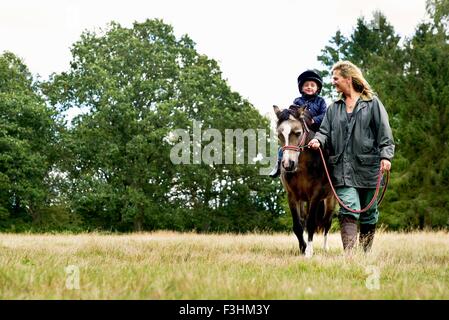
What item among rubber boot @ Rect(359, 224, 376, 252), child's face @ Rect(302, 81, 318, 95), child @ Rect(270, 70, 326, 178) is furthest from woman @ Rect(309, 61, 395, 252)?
child's face @ Rect(302, 81, 318, 95)

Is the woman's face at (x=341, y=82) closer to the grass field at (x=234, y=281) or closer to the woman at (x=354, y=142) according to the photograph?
the woman at (x=354, y=142)

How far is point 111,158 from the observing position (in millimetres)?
30891

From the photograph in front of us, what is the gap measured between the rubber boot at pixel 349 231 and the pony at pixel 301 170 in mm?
789

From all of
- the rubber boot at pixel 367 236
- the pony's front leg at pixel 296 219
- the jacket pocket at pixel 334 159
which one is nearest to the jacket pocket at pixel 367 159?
the jacket pocket at pixel 334 159

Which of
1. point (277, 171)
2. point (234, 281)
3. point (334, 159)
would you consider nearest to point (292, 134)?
point (334, 159)

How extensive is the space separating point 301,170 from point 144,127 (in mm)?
22633

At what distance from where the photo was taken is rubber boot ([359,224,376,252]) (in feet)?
25.0

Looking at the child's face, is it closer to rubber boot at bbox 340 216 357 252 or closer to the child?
the child

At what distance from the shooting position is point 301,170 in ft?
27.5

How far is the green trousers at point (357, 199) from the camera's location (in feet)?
23.3

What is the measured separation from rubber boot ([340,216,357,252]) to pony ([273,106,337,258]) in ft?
2.59

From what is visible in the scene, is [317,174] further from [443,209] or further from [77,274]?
[443,209]
